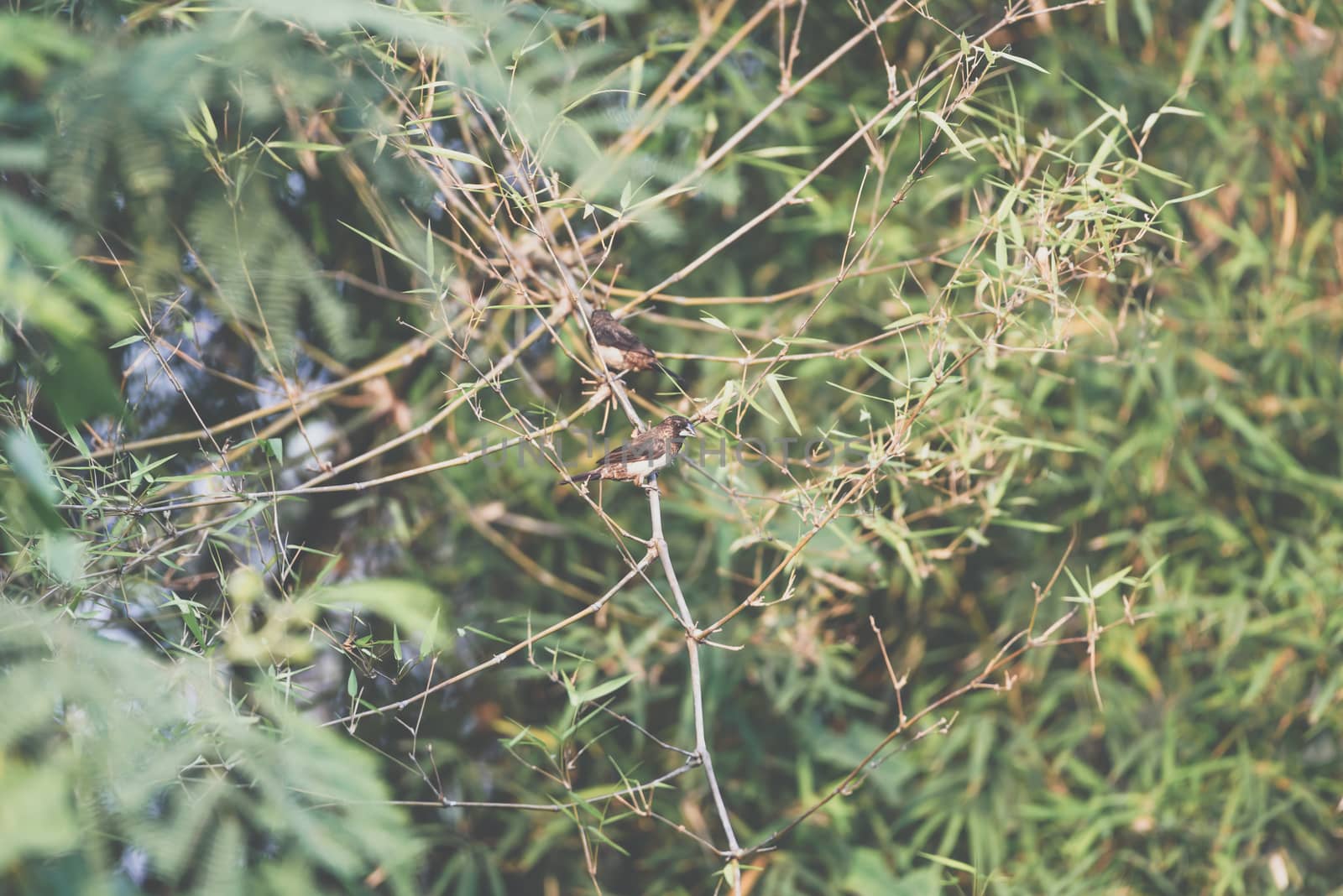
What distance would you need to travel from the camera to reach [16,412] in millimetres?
911

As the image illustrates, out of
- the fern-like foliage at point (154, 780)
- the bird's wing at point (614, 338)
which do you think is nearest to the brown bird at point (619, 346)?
the bird's wing at point (614, 338)

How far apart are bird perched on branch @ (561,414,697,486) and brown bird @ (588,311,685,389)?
71mm

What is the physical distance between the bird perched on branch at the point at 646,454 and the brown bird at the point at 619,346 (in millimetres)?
71

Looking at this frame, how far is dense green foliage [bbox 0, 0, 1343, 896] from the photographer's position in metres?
1.07

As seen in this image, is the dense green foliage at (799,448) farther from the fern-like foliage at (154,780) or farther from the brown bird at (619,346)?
the fern-like foliage at (154,780)

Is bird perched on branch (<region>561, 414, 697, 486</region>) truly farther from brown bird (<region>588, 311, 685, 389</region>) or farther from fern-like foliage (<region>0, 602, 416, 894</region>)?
fern-like foliage (<region>0, 602, 416, 894</region>)

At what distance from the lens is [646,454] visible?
912 mm

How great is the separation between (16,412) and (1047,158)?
1296 mm

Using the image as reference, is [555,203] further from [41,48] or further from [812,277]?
[812,277]

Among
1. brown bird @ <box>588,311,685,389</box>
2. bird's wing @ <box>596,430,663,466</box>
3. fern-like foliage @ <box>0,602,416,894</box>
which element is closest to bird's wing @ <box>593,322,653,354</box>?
brown bird @ <box>588,311,685,389</box>

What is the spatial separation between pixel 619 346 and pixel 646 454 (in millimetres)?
127

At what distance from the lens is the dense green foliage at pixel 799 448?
1.07 meters

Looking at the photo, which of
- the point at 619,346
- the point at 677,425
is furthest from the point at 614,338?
the point at 677,425

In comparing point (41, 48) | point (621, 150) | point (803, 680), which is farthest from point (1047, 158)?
point (41, 48)
